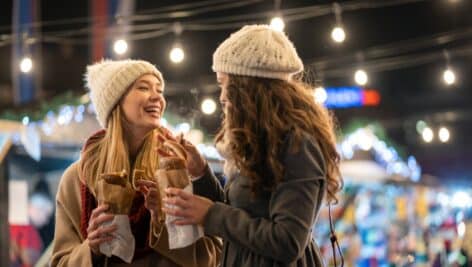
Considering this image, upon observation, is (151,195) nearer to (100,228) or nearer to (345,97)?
(100,228)

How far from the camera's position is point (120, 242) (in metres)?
2.24

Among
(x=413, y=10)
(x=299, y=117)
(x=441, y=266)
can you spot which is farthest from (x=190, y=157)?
(x=413, y=10)

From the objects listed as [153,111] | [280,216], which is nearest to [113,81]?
[153,111]

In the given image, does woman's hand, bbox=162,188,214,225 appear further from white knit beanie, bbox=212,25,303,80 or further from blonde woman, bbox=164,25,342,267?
white knit beanie, bbox=212,25,303,80

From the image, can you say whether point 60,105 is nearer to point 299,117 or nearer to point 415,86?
point 299,117

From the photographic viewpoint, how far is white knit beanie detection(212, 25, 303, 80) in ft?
6.73

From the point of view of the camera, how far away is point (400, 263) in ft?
24.5

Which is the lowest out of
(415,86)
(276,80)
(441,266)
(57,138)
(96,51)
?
(441,266)

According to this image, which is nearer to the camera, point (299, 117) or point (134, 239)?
point (299, 117)

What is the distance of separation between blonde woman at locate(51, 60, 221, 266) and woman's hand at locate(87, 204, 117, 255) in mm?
50

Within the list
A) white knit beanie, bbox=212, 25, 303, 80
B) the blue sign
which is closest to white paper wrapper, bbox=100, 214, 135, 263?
white knit beanie, bbox=212, 25, 303, 80

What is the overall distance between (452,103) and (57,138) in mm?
12765

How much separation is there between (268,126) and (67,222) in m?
0.89

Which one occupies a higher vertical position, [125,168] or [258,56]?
[258,56]
